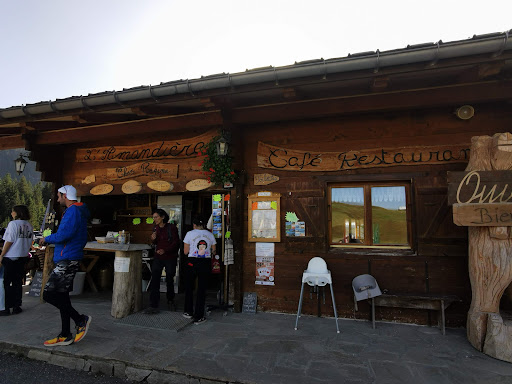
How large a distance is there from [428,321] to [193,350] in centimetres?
359

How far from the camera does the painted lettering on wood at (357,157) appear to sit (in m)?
4.75

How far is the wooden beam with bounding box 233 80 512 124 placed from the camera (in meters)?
4.30

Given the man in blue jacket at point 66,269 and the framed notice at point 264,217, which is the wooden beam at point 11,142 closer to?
the man in blue jacket at point 66,269

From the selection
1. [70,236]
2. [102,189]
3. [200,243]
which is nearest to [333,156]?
[200,243]

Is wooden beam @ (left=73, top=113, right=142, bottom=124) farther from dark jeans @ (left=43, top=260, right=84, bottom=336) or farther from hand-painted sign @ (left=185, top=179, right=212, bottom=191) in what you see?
dark jeans @ (left=43, top=260, right=84, bottom=336)

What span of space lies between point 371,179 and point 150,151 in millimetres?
4420

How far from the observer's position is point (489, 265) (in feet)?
12.7

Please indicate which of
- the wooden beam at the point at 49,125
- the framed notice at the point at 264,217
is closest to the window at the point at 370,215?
the framed notice at the point at 264,217

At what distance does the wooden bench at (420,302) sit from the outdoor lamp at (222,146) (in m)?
3.40

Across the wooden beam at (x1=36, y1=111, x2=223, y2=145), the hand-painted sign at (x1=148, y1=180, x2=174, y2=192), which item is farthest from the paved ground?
the wooden beam at (x1=36, y1=111, x2=223, y2=145)

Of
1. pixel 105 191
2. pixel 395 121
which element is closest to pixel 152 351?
pixel 105 191

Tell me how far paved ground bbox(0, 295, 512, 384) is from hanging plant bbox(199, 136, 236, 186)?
239 centimetres

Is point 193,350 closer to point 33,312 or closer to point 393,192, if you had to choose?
point 33,312

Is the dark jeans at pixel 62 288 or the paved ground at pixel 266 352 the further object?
the dark jeans at pixel 62 288
